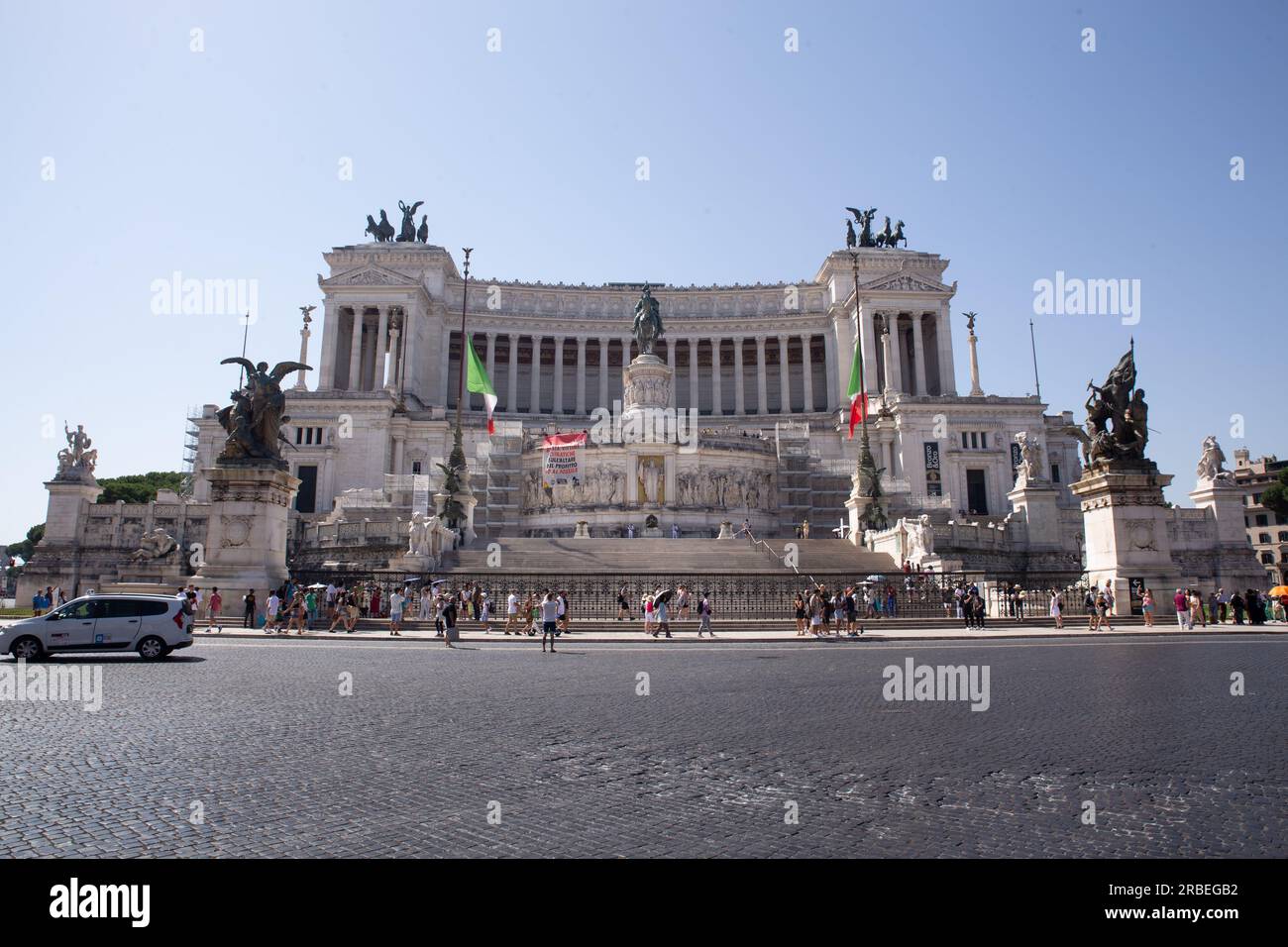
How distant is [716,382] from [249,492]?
210 ft

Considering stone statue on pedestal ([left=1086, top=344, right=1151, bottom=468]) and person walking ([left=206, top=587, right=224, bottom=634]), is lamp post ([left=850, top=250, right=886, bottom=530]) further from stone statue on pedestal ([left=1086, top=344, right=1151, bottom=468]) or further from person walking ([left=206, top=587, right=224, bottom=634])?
person walking ([left=206, top=587, right=224, bottom=634])

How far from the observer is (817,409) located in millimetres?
87438

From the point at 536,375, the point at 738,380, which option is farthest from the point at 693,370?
the point at 536,375

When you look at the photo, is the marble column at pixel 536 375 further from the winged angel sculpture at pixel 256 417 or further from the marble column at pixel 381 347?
the winged angel sculpture at pixel 256 417

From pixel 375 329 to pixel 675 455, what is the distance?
43568mm

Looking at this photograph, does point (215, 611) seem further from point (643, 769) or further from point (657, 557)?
point (643, 769)

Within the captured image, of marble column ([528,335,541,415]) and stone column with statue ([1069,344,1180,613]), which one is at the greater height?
marble column ([528,335,541,415])

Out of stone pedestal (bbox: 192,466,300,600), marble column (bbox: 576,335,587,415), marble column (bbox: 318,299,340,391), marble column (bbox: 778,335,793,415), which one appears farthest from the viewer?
marble column (bbox: 576,335,587,415)

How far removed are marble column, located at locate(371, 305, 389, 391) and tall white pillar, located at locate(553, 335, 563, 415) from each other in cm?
1742

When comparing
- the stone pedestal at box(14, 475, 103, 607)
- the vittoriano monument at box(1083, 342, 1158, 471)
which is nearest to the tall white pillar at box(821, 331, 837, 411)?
the vittoriano monument at box(1083, 342, 1158, 471)

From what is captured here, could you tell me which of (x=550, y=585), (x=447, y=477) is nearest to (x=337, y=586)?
(x=550, y=585)

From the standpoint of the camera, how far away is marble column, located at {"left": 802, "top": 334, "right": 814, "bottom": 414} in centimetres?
8462
